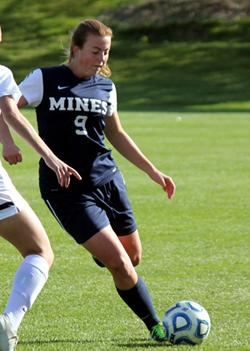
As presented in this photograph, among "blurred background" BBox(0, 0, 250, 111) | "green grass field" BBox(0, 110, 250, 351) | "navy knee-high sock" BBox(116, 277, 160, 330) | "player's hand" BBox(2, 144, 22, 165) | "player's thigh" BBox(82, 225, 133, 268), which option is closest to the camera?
"player's hand" BBox(2, 144, 22, 165)

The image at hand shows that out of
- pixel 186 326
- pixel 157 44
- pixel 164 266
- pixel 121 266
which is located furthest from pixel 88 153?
pixel 157 44

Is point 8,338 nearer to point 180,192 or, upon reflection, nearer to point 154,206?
point 154,206

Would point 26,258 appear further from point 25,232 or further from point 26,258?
point 25,232

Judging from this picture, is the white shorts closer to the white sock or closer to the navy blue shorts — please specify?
the white sock

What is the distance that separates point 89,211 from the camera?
23.6ft

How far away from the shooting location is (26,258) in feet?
21.6

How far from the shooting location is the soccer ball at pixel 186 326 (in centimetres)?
730

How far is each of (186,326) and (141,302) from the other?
333 mm

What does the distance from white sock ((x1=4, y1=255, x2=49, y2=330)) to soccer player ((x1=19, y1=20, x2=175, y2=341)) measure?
621 millimetres

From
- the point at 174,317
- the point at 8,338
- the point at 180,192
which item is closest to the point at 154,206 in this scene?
the point at 180,192

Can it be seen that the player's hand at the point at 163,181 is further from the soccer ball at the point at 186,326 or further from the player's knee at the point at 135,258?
the soccer ball at the point at 186,326

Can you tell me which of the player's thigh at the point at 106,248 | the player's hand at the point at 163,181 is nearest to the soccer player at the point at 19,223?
the player's thigh at the point at 106,248

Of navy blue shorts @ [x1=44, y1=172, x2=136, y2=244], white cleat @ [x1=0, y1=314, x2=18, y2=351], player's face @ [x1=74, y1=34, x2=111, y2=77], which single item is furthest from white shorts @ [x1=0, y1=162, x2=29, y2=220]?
player's face @ [x1=74, y1=34, x2=111, y2=77]

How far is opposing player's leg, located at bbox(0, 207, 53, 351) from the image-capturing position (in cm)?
646
